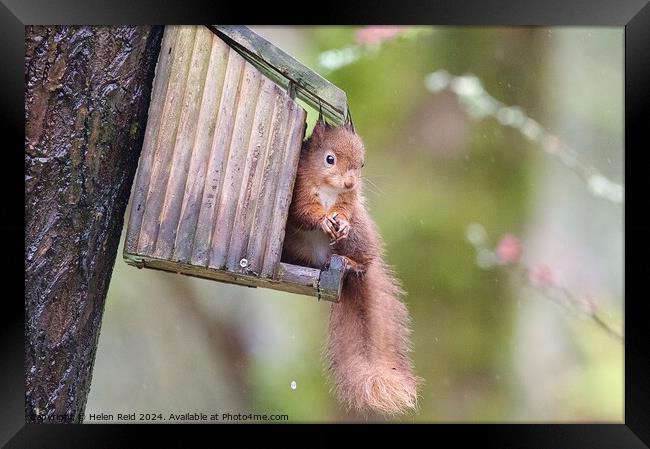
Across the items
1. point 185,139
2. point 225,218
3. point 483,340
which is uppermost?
point 185,139

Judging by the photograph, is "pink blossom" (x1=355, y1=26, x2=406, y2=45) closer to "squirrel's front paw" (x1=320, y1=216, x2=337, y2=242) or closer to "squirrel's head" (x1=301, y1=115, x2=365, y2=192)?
"squirrel's head" (x1=301, y1=115, x2=365, y2=192)

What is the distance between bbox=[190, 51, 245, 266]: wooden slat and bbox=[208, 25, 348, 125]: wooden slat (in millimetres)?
49

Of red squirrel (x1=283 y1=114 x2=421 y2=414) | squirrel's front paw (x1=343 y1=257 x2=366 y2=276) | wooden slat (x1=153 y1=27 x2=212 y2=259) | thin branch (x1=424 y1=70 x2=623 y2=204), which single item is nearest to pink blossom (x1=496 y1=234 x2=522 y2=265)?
thin branch (x1=424 y1=70 x2=623 y2=204)

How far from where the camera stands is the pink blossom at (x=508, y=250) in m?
3.73

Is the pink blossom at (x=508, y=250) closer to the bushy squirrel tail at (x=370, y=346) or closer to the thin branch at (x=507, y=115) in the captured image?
the thin branch at (x=507, y=115)

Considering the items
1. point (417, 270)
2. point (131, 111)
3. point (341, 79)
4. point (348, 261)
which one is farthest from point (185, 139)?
point (417, 270)

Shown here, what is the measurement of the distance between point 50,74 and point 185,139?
0.48 m

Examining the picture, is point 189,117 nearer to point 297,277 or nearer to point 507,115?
point 297,277

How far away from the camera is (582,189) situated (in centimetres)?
386

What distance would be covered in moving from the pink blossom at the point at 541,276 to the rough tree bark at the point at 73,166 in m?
1.89

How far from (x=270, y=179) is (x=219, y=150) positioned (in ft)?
0.60

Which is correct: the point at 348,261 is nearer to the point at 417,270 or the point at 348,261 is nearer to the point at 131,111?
the point at 131,111
